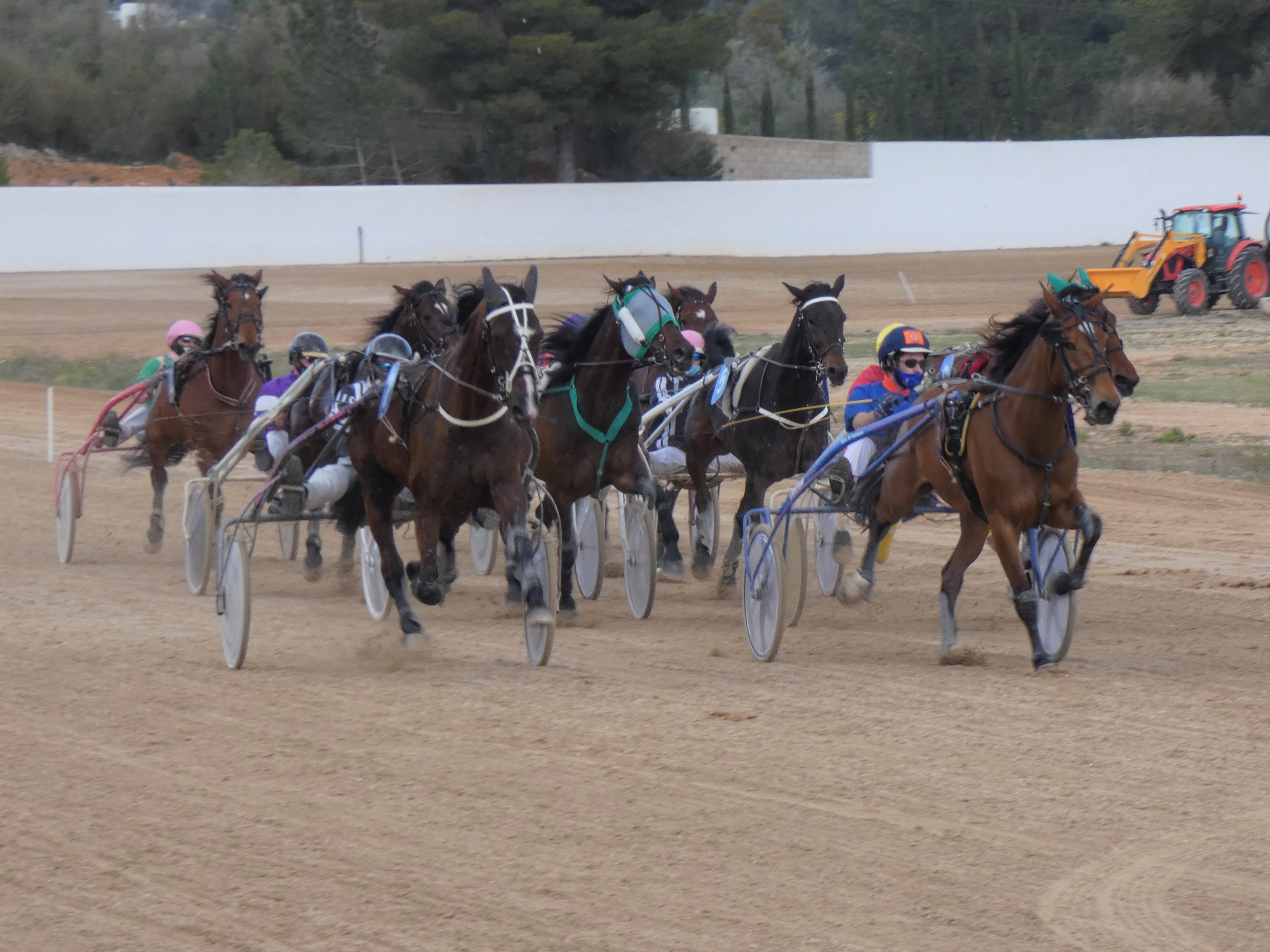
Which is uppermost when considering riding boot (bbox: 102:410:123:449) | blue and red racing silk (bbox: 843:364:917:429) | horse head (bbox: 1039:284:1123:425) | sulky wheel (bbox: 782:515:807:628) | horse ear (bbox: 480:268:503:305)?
horse ear (bbox: 480:268:503:305)

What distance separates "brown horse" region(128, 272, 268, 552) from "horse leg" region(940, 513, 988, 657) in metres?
4.96

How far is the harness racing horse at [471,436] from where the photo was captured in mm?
7105

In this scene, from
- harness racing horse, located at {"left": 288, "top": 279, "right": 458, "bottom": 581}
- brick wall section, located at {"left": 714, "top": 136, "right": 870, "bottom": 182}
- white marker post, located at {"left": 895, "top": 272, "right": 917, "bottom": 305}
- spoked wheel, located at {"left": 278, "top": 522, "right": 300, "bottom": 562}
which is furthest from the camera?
brick wall section, located at {"left": 714, "top": 136, "right": 870, "bottom": 182}

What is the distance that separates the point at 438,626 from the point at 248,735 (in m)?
2.55

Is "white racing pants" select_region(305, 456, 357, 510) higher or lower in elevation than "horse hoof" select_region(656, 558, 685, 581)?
higher

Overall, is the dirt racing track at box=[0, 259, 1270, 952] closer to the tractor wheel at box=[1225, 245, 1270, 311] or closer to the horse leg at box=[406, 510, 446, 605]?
the horse leg at box=[406, 510, 446, 605]

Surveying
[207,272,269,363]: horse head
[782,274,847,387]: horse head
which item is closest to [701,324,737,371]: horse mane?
[782,274,847,387]: horse head

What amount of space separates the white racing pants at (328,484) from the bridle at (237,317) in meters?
2.54

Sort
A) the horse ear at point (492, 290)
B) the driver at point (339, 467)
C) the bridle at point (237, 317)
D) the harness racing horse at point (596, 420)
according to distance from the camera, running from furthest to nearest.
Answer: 1. the bridle at point (237, 317)
2. the harness racing horse at point (596, 420)
3. the driver at point (339, 467)
4. the horse ear at point (492, 290)

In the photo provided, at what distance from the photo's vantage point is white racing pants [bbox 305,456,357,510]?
8.21 meters

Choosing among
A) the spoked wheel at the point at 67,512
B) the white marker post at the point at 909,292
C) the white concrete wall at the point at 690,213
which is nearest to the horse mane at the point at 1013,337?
the spoked wheel at the point at 67,512

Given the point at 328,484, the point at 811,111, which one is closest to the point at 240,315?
the point at 328,484

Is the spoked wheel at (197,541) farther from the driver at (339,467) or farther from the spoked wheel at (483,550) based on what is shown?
the spoked wheel at (483,550)

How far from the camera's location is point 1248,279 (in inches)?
1010
